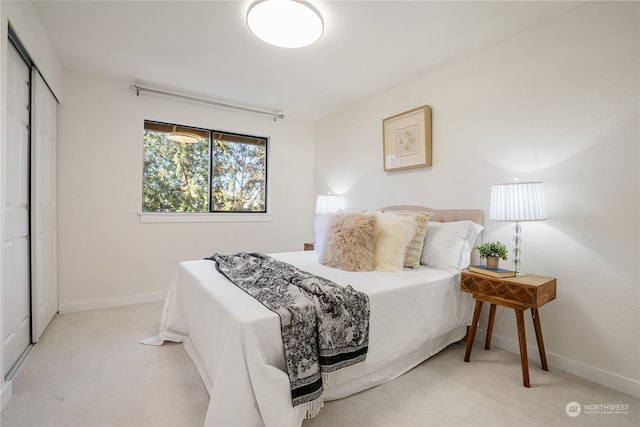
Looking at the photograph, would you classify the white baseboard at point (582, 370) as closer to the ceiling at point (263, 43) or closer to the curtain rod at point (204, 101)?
the ceiling at point (263, 43)

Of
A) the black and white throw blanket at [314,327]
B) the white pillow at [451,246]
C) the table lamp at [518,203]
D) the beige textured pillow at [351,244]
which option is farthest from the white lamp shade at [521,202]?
the black and white throw blanket at [314,327]

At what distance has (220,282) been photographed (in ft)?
6.00

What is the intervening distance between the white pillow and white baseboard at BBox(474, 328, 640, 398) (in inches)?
25.8

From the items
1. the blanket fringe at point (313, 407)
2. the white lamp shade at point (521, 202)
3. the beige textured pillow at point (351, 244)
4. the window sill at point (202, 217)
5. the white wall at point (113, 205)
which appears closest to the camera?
the blanket fringe at point (313, 407)

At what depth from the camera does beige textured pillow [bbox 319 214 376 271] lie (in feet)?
7.13

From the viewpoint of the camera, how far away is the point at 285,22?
200 centimetres

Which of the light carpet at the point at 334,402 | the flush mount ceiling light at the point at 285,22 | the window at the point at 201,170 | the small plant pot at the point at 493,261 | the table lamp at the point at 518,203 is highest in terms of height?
the flush mount ceiling light at the point at 285,22

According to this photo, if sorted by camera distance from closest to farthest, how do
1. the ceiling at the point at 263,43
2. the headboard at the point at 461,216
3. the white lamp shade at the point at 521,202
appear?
the white lamp shade at the point at 521,202, the ceiling at the point at 263,43, the headboard at the point at 461,216

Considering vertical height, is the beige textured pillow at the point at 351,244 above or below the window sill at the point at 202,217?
below

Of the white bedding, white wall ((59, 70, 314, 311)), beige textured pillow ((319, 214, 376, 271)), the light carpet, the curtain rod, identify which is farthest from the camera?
the curtain rod

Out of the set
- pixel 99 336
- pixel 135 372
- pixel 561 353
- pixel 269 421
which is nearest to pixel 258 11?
pixel 269 421

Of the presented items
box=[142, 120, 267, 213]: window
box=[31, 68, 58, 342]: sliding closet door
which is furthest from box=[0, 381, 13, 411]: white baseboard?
box=[142, 120, 267, 213]: window

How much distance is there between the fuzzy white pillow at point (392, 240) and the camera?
2186 mm

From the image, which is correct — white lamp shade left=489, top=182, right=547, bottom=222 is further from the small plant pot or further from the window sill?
the window sill
